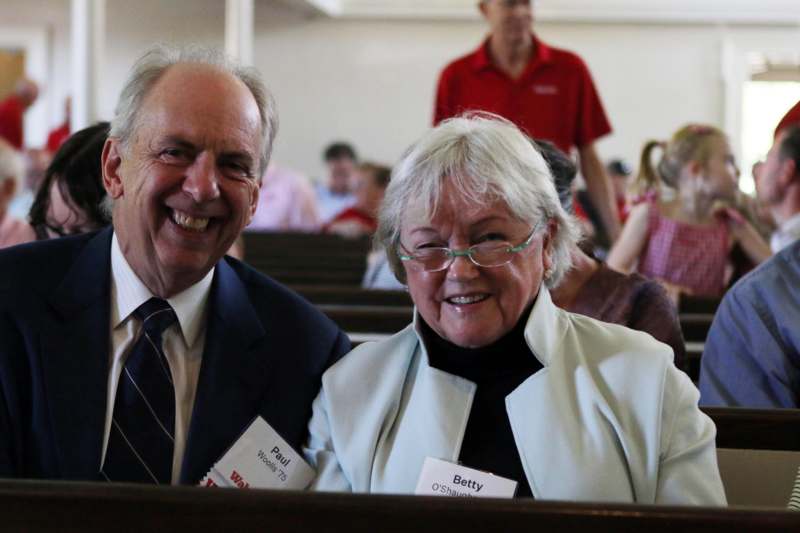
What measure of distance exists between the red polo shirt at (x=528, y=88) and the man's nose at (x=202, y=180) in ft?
8.66

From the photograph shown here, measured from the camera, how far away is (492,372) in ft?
6.73

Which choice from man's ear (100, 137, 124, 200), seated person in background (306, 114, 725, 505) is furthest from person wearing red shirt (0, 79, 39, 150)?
seated person in background (306, 114, 725, 505)

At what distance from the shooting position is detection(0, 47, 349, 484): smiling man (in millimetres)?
1991

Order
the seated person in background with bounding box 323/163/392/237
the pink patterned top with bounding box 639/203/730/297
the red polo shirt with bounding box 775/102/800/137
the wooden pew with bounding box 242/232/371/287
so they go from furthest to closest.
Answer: the seated person in background with bounding box 323/163/392/237 < the wooden pew with bounding box 242/232/371/287 < the pink patterned top with bounding box 639/203/730/297 < the red polo shirt with bounding box 775/102/800/137

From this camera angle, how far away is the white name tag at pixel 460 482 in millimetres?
1901

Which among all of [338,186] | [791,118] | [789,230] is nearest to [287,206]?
[338,186]

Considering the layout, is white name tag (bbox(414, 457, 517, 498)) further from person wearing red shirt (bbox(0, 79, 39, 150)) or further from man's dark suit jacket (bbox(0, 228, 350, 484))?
person wearing red shirt (bbox(0, 79, 39, 150))

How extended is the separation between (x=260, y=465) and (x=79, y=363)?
36 cm

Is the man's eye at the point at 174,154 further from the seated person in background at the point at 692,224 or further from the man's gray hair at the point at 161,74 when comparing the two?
the seated person in background at the point at 692,224

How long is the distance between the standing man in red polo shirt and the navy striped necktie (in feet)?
8.85

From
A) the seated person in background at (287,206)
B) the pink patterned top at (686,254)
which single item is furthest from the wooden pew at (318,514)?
the seated person in background at (287,206)

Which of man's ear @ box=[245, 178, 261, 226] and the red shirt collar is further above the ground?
the red shirt collar

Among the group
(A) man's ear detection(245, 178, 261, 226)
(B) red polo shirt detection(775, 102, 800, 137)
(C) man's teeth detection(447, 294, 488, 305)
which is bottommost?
(C) man's teeth detection(447, 294, 488, 305)

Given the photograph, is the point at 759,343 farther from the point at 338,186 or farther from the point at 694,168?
the point at 338,186
